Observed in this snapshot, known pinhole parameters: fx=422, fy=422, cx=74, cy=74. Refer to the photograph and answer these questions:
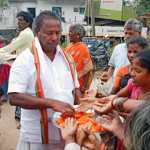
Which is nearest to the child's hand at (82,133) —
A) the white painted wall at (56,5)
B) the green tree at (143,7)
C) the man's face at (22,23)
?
the man's face at (22,23)

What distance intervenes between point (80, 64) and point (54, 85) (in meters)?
2.97

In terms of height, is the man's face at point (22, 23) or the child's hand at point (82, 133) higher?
the man's face at point (22, 23)

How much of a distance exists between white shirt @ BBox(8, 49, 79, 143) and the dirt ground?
2.48 metres

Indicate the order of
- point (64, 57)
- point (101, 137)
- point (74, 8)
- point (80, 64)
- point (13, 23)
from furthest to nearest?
point (74, 8) → point (13, 23) → point (80, 64) → point (64, 57) → point (101, 137)

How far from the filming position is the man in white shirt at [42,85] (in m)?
2.61

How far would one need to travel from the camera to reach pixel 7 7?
96.5 feet

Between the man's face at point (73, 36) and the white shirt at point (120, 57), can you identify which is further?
the man's face at point (73, 36)

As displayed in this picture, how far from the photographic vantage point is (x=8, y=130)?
5879 mm

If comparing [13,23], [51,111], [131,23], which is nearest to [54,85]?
[51,111]

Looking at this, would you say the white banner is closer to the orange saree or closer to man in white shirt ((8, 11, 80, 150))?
the orange saree

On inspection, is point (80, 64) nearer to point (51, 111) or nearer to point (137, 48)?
point (137, 48)

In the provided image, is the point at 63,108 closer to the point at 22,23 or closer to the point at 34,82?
the point at 34,82

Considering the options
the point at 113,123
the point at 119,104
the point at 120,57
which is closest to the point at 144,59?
the point at 119,104

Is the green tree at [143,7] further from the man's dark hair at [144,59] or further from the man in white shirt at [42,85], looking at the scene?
the man's dark hair at [144,59]
